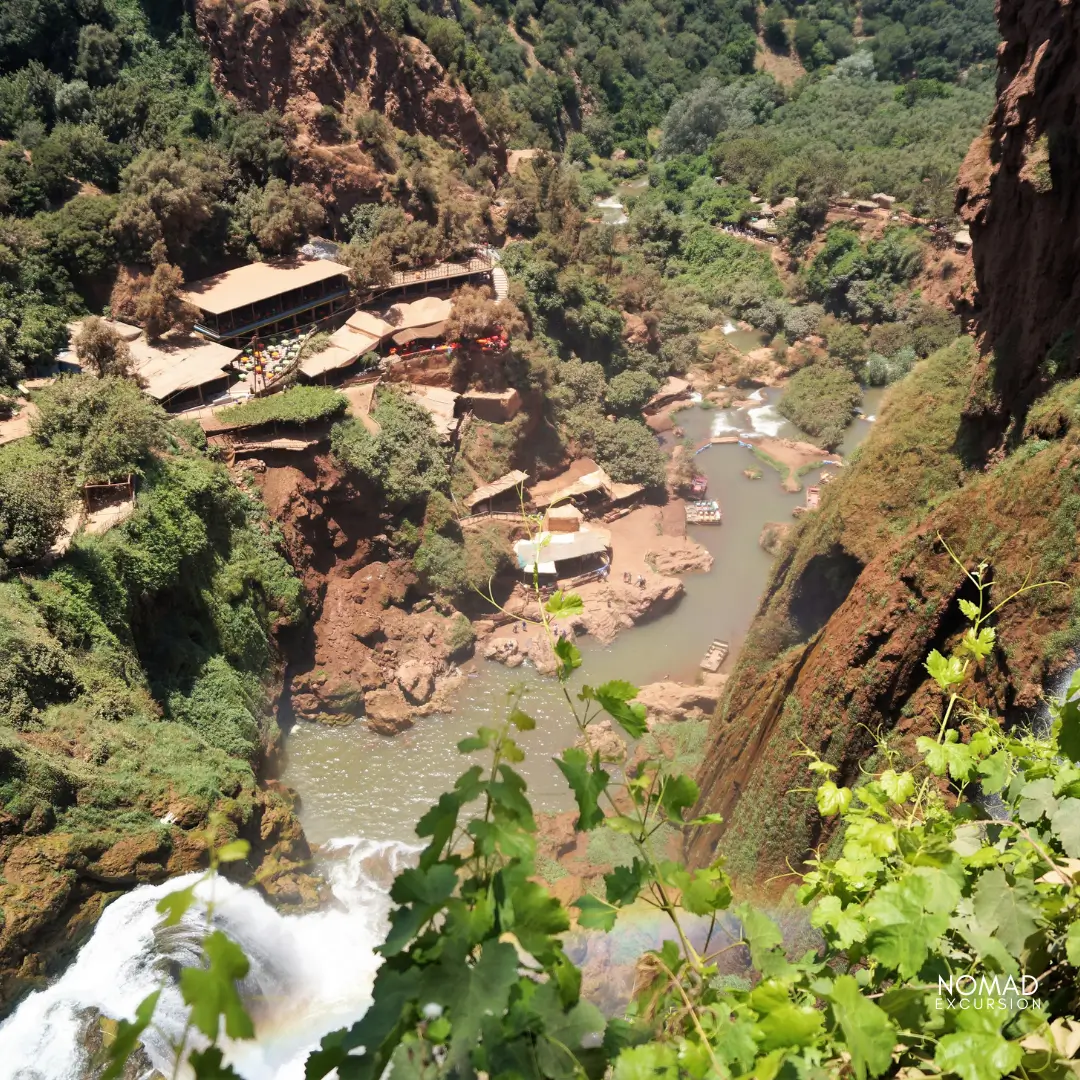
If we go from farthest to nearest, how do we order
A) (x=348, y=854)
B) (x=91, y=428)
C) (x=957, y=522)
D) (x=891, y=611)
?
(x=348, y=854) → (x=91, y=428) → (x=891, y=611) → (x=957, y=522)

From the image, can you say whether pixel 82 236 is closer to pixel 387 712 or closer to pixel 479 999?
pixel 387 712

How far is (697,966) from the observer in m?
2.22

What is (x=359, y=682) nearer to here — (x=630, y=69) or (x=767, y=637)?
(x=767, y=637)

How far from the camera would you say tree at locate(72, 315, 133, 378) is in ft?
68.7

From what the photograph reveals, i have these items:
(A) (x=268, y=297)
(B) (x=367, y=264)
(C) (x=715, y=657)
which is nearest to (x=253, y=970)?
(C) (x=715, y=657)

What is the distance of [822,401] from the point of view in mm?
36031

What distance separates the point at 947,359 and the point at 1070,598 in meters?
11.2

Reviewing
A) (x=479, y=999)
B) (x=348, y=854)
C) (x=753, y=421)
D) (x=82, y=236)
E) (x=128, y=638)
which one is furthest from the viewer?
(x=753, y=421)

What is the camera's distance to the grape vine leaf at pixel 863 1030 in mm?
1969

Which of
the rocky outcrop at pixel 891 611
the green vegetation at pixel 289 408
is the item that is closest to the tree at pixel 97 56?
the green vegetation at pixel 289 408

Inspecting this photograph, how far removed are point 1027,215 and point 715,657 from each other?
46.5 ft

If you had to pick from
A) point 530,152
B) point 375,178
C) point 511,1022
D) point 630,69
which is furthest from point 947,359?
point 630,69

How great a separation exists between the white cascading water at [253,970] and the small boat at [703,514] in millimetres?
16853

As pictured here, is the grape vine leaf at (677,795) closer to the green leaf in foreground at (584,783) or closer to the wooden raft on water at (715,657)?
the green leaf in foreground at (584,783)
